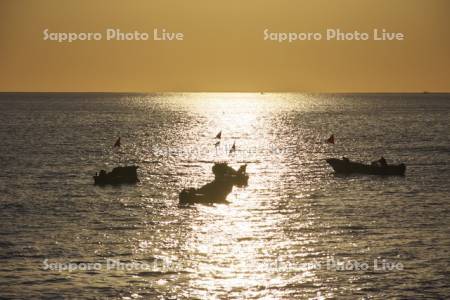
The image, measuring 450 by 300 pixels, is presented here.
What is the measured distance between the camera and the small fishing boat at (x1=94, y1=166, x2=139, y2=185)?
94188mm

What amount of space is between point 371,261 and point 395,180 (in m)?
45.3

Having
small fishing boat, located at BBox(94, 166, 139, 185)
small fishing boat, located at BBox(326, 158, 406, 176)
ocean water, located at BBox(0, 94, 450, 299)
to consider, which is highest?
small fishing boat, located at BBox(326, 158, 406, 176)

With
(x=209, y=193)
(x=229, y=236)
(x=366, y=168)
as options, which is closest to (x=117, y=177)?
(x=209, y=193)

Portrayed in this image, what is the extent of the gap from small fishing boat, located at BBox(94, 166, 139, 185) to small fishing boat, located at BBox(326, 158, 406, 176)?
26654 millimetres

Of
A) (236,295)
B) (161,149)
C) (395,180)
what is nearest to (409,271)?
(236,295)

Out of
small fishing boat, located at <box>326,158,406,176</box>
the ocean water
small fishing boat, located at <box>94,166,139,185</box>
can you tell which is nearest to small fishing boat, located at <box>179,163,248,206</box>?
the ocean water

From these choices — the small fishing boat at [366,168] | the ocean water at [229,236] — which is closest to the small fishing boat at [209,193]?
the ocean water at [229,236]

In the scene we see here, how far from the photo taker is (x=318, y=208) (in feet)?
253

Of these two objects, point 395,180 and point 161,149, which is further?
point 161,149

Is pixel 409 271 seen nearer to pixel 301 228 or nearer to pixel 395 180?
pixel 301 228

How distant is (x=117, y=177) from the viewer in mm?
94562

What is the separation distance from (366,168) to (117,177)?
3168 cm

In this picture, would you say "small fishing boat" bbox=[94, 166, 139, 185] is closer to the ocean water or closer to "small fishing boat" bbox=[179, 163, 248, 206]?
the ocean water

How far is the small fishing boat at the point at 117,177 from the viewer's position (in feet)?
309
